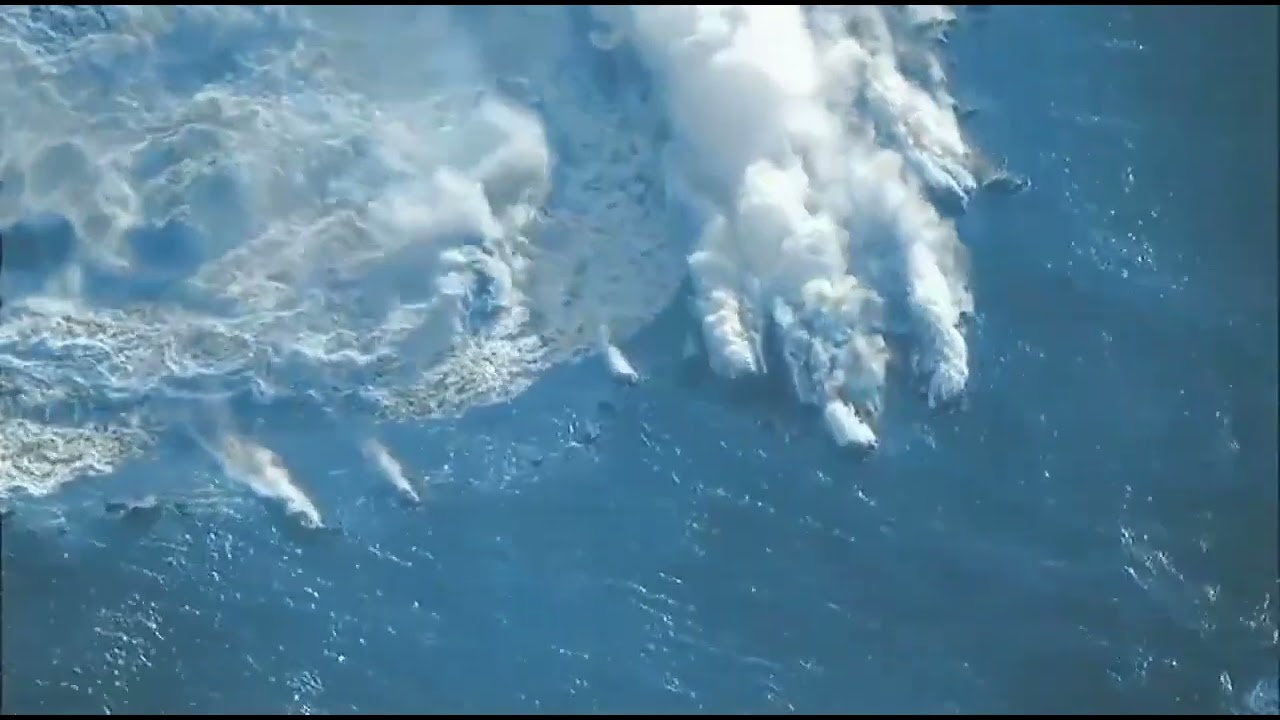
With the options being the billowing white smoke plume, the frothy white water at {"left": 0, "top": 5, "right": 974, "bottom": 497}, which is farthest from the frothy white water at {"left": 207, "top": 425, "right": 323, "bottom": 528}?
the billowing white smoke plume

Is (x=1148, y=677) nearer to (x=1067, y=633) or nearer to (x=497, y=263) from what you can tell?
(x=1067, y=633)

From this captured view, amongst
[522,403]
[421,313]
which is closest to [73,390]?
[421,313]

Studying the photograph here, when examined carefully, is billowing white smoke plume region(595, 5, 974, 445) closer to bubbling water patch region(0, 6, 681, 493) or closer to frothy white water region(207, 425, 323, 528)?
bubbling water patch region(0, 6, 681, 493)

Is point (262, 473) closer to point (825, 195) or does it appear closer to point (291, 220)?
point (291, 220)

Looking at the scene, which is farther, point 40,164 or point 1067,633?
point 40,164

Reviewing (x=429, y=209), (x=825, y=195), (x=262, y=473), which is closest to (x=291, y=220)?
(x=429, y=209)

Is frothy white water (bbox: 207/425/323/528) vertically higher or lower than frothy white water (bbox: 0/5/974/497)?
lower
